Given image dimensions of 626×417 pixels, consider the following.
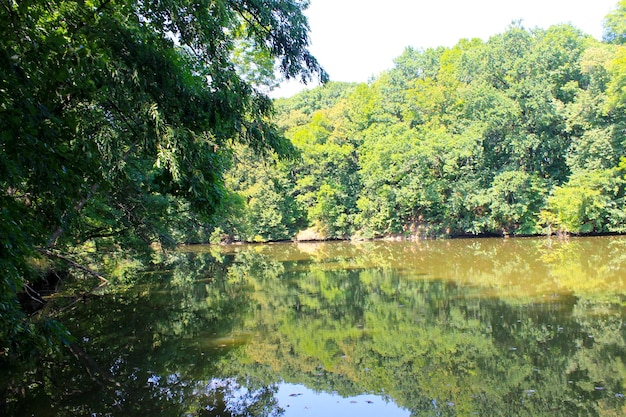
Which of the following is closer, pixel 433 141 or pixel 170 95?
pixel 170 95

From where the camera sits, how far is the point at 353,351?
26.2 feet

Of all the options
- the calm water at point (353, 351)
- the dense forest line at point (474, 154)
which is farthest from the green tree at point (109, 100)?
the dense forest line at point (474, 154)

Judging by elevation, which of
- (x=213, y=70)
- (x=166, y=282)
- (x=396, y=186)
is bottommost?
(x=166, y=282)

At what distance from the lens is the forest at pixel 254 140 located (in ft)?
11.2

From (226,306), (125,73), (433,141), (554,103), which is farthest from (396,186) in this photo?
(125,73)

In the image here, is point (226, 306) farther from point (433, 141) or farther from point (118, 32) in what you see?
point (433, 141)

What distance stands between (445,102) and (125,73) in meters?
36.9

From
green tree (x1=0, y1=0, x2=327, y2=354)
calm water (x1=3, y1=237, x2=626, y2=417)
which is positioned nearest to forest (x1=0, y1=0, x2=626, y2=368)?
green tree (x1=0, y1=0, x2=327, y2=354)

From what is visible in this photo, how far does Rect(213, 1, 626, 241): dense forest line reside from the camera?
29500 millimetres

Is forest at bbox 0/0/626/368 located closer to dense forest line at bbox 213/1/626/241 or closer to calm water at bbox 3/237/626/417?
dense forest line at bbox 213/1/626/241

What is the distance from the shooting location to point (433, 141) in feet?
117

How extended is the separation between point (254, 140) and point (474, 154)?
1174 inches

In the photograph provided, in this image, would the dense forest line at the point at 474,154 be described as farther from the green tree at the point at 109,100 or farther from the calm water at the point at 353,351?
the green tree at the point at 109,100

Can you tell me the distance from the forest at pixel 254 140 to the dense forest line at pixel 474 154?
16 centimetres
